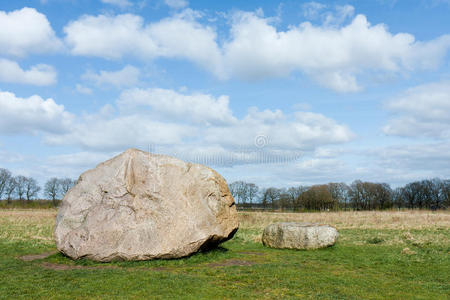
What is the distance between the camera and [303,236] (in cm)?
1805

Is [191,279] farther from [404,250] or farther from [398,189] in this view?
[398,189]

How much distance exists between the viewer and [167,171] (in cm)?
1555

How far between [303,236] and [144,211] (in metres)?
8.11

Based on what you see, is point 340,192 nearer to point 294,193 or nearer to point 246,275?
point 294,193

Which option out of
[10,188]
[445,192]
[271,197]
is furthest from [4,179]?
[445,192]

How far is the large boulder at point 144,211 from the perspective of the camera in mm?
14094

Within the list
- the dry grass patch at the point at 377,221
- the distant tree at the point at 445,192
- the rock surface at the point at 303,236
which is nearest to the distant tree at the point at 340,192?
the distant tree at the point at 445,192

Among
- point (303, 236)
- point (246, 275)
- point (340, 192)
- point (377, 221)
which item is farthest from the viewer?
point (340, 192)

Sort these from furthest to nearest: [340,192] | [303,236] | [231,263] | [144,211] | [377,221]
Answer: [340,192], [377,221], [303,236], [144,211], [231,263]

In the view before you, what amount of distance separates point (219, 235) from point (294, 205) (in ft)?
232

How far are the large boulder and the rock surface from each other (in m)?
3.84

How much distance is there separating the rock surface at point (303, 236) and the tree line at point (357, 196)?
6090cm

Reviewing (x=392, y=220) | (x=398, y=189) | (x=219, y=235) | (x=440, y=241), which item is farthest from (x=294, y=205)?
(x=219, y=235)

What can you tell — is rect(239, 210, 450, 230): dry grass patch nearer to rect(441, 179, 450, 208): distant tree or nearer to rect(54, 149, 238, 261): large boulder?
rect(54, 149, 238, 261): large boulder
